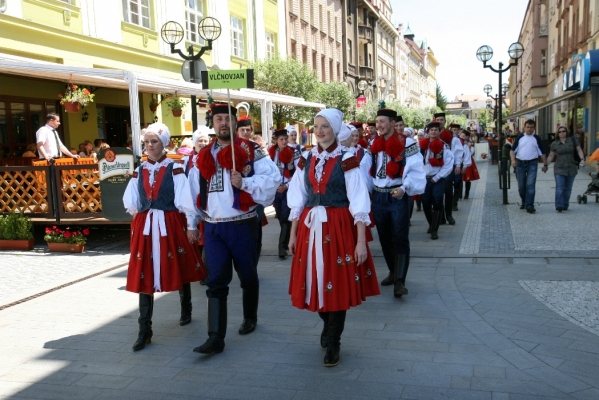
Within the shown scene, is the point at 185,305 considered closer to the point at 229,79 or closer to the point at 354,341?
the point at 354,341

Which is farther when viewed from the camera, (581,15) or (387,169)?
(581,15)

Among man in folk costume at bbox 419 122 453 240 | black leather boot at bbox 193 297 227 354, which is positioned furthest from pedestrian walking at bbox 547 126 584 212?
black leather boot at bbox 193 297 227 354

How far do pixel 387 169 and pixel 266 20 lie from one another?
23.3 metres

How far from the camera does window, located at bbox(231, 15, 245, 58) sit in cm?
2441

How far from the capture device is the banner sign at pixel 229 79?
482 centimetres

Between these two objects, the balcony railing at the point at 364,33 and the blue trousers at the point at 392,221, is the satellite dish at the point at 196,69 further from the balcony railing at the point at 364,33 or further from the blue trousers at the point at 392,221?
the balcony railing at the point at 364,33

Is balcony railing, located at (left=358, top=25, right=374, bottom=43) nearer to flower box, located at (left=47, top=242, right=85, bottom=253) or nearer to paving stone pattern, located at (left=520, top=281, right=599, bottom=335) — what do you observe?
flower box, located at (left=47, top=242, right=85, bottom=253)

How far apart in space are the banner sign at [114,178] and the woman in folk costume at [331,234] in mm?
5904

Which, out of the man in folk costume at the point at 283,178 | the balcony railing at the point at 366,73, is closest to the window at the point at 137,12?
the man in folk costume at the point at 283,178

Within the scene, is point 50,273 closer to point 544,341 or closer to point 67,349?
point 67,349

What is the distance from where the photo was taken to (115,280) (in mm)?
7555

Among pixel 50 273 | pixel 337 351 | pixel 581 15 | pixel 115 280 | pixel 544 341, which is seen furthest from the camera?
pixel 581 15

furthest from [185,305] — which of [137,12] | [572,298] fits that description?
[137,12]

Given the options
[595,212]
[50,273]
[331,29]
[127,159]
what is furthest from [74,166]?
[331,29]
